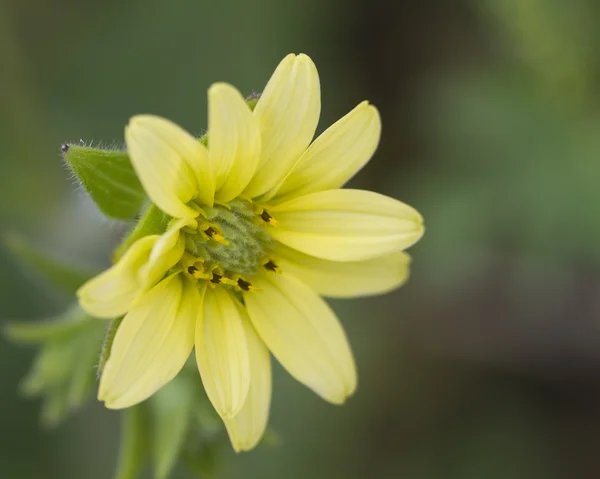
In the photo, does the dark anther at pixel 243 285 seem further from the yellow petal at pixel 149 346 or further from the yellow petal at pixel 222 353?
the yellow petal at pixel 149 346

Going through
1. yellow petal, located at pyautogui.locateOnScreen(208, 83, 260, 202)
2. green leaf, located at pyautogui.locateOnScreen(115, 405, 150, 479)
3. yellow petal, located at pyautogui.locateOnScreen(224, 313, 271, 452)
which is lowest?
green leaf, located at pyautogui.locateOnScreen(115, 405, 150, 479)

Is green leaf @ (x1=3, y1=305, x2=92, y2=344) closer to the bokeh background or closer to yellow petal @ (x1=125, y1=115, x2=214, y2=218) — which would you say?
yellow petal @ (x1=125, y1=115, x2=214, y2=218)

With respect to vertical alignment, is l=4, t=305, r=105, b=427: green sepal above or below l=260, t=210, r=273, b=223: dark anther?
below

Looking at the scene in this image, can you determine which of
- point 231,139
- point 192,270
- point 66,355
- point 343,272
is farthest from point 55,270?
point 231,139

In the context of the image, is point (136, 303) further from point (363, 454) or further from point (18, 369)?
point (363, 454)

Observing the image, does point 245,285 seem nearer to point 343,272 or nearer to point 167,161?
point 343,272

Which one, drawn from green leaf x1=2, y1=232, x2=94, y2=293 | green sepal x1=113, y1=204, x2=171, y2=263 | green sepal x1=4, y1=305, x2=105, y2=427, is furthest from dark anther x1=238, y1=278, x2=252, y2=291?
green leaf x1=2, y1=232, x2=94, y2=293

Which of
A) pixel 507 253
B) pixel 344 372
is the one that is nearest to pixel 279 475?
pixel 507 253
